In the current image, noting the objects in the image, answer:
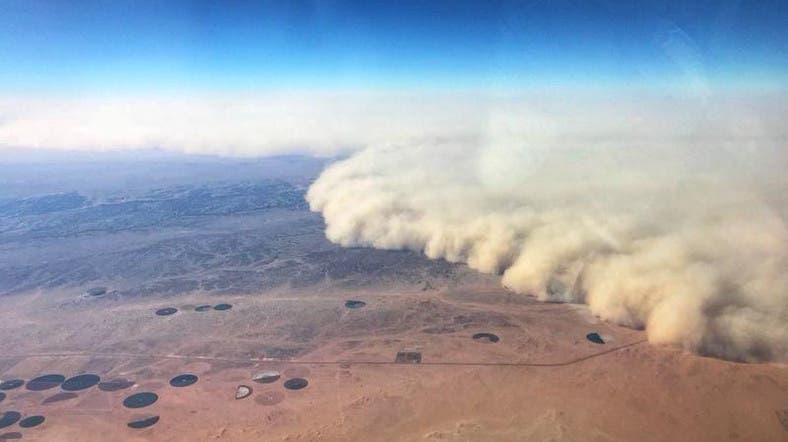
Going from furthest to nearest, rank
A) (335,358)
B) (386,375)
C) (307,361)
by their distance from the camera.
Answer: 1. (335,358)
2. (307,361)
3. (386,375)

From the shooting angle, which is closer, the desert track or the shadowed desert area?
the shadowed desert area

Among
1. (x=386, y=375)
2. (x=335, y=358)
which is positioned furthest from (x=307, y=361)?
(x=386, y=375)

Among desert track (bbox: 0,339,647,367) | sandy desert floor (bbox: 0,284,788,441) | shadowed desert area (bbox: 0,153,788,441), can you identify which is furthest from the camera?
desert track (bbox: 0,339,647,367)

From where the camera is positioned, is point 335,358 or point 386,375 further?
point 335,358

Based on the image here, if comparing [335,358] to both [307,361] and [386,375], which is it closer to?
[307,361]

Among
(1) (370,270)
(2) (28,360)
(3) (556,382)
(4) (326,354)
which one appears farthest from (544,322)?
(2) (28,360)

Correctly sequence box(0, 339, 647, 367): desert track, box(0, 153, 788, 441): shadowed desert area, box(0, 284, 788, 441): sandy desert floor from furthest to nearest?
1. box(0, 339, 647, 367): desert track
2. box(0, 153, 788, 441): shadowed desert area
3. box(0, 284, 788, 441): sandy desert floor
